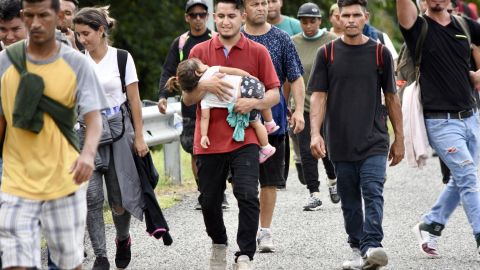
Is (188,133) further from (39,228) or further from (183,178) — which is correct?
(39,228)

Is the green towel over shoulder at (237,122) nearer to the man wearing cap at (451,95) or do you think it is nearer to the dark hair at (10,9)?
the man wearing cap at (451,95)

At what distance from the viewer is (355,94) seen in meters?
9.21

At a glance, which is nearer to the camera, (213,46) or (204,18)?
(213,46)

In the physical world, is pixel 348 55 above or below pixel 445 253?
above

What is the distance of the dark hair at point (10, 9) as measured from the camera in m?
8.25

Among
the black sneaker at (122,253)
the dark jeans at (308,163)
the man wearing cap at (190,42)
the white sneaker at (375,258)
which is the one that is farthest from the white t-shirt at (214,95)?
the dark jeans at (308,163)

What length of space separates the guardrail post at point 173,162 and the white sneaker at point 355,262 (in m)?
5.92

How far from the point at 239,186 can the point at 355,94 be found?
3.38ft

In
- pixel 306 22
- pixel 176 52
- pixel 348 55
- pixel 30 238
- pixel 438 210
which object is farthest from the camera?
pixel 306 22

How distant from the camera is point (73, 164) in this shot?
22.5 ft

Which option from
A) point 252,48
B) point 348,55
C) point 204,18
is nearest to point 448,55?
point 348,55

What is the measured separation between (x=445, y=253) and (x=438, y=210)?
0.34 m

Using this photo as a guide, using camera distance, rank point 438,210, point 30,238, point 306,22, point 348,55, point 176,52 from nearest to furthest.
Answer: point 30,238, point 348,55, point 438,210, point 176,52, point 306,22

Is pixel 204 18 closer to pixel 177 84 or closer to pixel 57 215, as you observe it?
pixel 177 84
